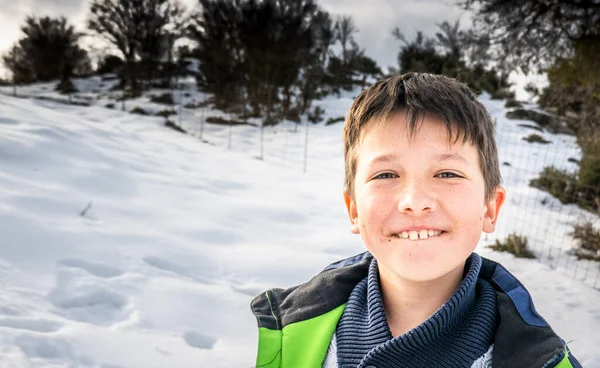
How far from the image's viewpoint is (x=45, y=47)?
78.6 feet

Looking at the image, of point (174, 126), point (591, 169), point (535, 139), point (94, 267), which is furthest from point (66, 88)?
point (591, 169)

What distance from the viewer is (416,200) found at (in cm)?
104

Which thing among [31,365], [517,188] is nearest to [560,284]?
[31,365]

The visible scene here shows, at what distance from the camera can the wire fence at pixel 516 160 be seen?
525 cm

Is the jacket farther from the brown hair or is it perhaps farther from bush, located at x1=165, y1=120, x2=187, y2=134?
bush, located at x1=165, y1=120, x2=187, y2=134

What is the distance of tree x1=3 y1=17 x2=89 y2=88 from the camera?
23969mm

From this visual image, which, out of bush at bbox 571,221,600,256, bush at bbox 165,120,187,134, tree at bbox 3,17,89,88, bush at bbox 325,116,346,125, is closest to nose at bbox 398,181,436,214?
bush at bbox 571,221,600,256

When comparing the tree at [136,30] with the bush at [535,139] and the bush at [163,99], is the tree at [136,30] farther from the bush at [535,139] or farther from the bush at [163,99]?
the bush at [535,139]

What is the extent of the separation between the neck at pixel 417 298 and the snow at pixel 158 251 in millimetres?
1140

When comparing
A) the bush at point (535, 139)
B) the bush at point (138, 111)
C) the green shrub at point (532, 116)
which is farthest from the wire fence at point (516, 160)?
the bush at point (138, 111)

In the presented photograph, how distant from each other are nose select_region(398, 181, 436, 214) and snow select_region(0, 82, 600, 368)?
4.70 feet

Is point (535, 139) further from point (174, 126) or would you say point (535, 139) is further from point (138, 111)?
point (138, 111)

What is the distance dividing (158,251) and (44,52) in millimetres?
26382

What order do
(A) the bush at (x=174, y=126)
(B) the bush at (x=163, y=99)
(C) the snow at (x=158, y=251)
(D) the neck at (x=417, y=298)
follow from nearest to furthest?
(D) the neck at (x=417, y=298)
(C) the snow at (x=158, y=251)
(A) the bush at (x=174, y=126)
(B) the bush at (x=163, y=99)
